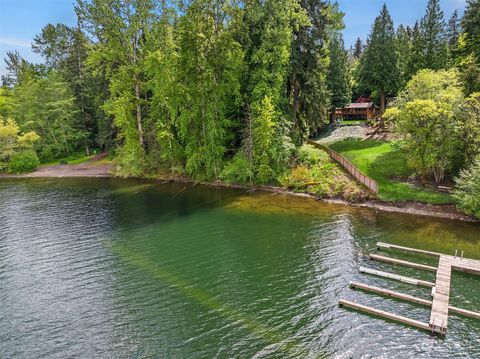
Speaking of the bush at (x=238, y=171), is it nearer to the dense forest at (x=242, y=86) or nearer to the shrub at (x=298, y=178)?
the dense forest at (x=242, y=86)

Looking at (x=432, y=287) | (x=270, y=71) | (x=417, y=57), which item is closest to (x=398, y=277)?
(x=432, y=287)

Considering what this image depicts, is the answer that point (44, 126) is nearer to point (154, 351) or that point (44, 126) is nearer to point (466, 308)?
point (154, 351)

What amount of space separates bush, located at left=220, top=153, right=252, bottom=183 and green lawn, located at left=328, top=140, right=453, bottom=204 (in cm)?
1202

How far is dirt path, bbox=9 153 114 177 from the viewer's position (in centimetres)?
4856

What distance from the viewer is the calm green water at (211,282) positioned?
13625 mm

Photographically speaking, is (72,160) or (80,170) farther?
(72,160)

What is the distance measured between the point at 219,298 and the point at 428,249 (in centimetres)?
1411

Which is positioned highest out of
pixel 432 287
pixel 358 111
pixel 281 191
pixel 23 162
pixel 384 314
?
pixel 358 111

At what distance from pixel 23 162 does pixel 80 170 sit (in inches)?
358

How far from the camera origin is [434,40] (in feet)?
157

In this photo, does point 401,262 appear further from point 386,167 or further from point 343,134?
point 343,134

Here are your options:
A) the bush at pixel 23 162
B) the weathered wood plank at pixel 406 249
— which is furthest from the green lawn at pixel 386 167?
the bush at pixel 23 162

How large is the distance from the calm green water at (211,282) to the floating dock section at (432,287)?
0.43 metres

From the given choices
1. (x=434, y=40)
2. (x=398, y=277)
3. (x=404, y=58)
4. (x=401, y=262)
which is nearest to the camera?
(x=398, y=277)
